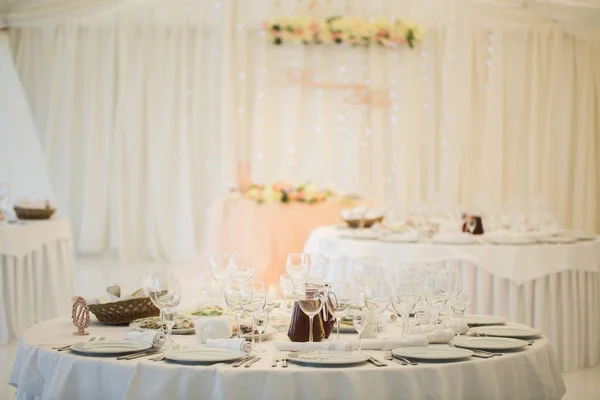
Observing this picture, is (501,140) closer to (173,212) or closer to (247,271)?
(173,212)

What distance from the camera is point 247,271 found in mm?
3113

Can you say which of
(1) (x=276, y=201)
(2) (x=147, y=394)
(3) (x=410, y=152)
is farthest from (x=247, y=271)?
(3) (x=410, y=152)

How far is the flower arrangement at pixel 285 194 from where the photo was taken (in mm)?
7977

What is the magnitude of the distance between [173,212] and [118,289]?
7.46 meters

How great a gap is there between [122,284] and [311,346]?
9.45ft

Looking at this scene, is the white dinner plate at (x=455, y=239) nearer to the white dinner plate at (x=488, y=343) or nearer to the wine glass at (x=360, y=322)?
the white dinner plate at (x=488, y=343)

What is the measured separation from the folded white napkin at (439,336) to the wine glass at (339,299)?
10.5 inches

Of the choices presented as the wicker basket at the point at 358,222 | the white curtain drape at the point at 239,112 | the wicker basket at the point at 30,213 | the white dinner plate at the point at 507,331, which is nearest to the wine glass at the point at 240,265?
the white dinner plate at the point at 507,331

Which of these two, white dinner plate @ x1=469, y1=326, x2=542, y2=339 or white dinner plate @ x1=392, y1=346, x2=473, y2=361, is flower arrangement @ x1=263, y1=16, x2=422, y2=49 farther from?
white dinner plate @ x1=392, y1=346, x2=473, y2=361

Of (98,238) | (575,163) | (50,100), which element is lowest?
(98,238)

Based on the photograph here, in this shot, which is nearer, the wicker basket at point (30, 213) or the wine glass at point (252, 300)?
the wine glass at point (252, 300)

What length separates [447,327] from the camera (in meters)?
2.67

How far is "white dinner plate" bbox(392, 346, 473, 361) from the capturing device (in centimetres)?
229

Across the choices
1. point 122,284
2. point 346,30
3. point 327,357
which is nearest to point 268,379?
point 327,357
